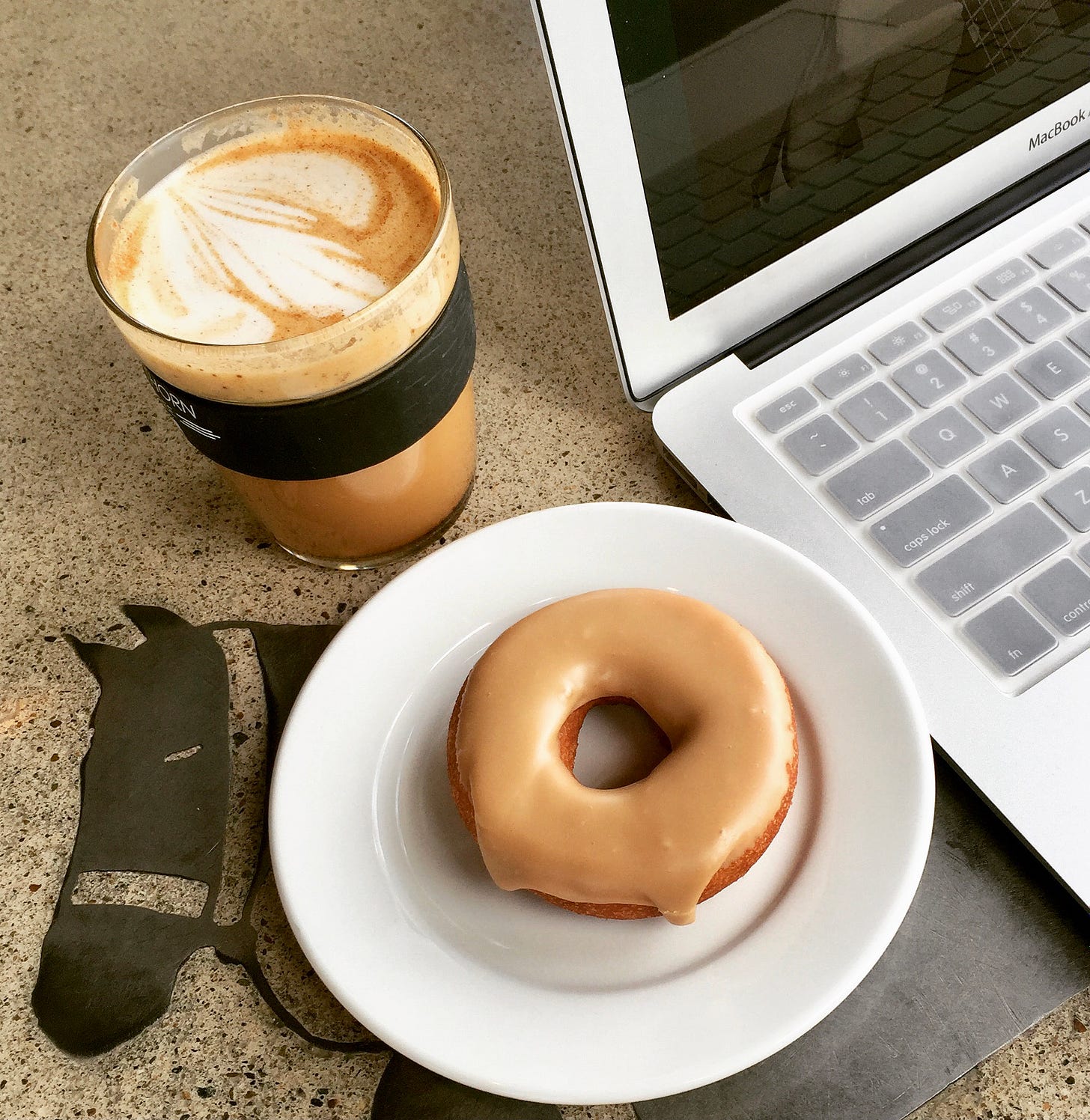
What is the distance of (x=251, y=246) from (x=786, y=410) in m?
0.30

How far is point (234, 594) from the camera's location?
0.57 metres

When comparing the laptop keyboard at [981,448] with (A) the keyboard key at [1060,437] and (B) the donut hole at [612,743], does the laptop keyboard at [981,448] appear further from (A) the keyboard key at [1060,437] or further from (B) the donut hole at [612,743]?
(B) the donut hole at [612,743]

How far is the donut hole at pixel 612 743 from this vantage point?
46cm

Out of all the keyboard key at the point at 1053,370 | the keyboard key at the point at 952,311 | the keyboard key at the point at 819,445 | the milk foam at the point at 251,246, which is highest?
the milk foam at the point at 251,246

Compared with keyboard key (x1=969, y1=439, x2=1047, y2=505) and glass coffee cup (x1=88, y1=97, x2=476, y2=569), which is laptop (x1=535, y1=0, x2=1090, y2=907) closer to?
keyboard key (x1=969, y1=439, x2=1047, y2=505)

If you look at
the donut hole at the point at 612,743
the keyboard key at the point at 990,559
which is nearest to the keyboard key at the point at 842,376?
the keyboard key at the point at 990,559

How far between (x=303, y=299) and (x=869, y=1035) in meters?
0.42

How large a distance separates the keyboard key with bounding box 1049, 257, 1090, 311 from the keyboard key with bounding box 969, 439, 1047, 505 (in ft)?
0.37

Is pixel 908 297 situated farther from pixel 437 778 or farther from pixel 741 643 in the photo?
pixel 437 778

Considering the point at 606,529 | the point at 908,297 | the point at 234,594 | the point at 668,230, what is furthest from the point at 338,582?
the point at 908,297

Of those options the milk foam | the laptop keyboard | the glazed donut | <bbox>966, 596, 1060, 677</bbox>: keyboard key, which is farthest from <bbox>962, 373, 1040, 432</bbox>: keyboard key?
the milk foam

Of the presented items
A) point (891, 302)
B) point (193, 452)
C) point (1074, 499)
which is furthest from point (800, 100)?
point (193, 452)

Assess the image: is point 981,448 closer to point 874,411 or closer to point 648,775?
point 874,411

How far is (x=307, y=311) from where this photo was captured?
480 mm
